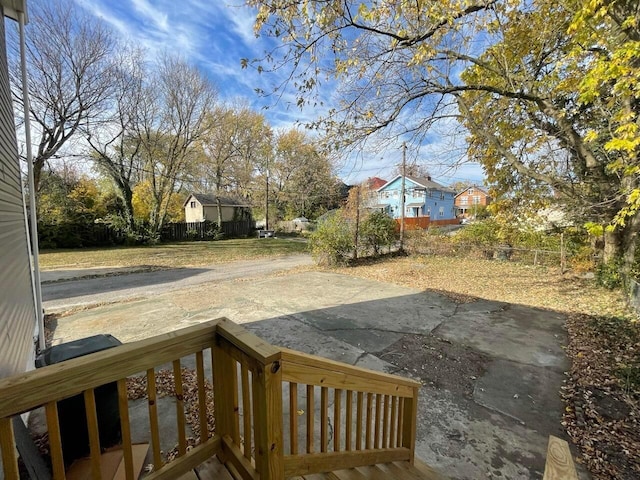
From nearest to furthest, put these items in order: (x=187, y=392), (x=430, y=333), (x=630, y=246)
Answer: (x=187, y=392), (x=430, y=333), (x=630, y=246)

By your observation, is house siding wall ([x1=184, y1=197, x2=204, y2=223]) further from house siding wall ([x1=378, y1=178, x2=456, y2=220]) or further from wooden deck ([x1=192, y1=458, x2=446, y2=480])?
wooden deck ([x1=192, y1=458, x2=446, y2=480])

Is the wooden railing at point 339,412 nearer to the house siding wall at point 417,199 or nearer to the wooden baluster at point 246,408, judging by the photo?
the wooden baluster at point 246,408

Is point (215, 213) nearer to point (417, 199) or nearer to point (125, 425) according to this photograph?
point (417, 199)

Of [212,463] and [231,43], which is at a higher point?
[231,43]

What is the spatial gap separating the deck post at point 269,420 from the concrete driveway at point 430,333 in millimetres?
1698

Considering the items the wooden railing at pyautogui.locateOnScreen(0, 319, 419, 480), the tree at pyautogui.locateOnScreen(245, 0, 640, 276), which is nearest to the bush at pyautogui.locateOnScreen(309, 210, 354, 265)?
the tree at pyautogui.locateOnScreen(245, 0, 640, 276)

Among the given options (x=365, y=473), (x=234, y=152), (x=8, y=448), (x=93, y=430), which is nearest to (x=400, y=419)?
(x=365, y=473)

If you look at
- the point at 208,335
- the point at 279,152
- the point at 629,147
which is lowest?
the point at 208,335

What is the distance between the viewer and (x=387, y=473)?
188 centimetres

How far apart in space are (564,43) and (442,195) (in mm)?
29143

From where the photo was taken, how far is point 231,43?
516 cm

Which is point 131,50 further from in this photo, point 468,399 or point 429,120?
point 468,399

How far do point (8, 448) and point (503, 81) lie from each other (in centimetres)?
813

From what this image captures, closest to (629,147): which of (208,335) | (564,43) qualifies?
(564,43)
